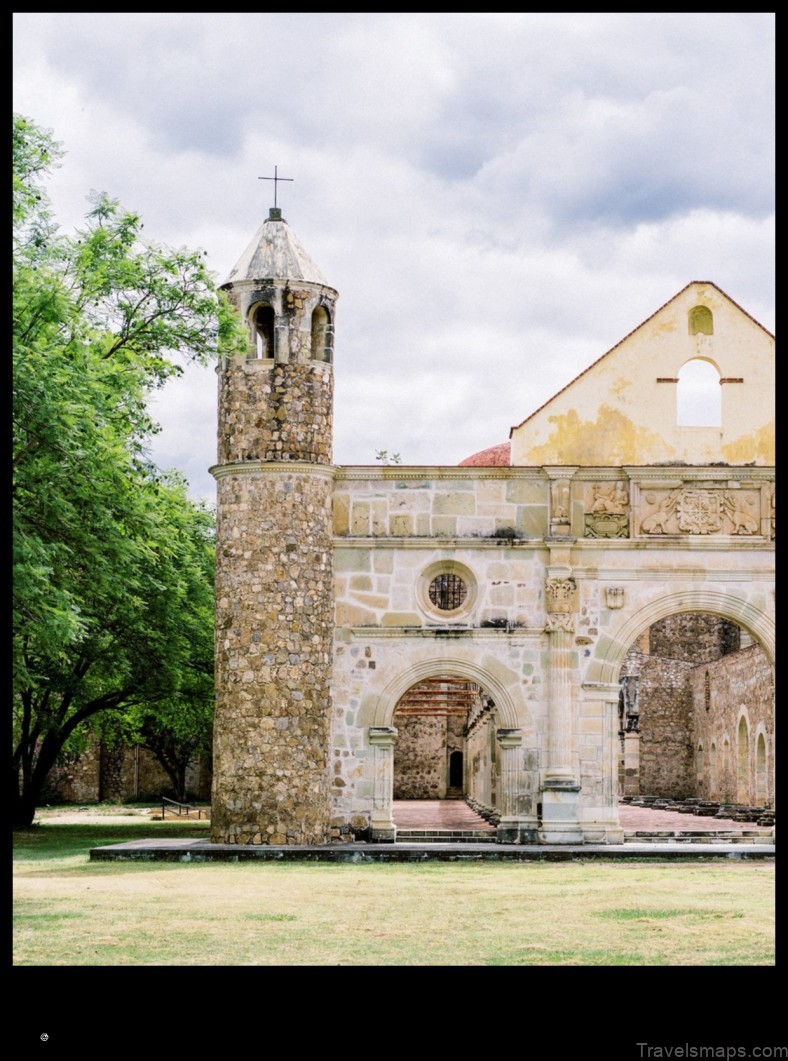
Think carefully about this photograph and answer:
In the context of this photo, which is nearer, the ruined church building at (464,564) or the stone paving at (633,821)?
the ruined church building at (464,564)

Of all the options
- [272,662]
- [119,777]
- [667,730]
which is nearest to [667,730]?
[667,730]

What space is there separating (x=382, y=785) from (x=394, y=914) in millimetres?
8362

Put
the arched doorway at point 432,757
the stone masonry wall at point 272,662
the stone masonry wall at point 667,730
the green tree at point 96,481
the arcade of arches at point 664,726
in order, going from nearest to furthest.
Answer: the green tree at point 96,481 → the stone masonry wall at point 272,662 → the arcade of arches at point 664,726 → the stone masonry wall at point 667,730 → the arched doorway at point 432,757

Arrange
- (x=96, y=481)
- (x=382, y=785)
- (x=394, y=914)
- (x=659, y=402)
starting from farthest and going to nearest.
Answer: (x=659, y=402), (x=382, y=785), (x=96, y=481), (x=394, y=914)

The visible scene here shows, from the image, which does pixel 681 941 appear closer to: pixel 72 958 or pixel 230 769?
pixel 72 958

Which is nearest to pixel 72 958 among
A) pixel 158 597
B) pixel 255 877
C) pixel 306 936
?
pixel 306 936

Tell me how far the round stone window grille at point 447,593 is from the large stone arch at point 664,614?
219 centimetres

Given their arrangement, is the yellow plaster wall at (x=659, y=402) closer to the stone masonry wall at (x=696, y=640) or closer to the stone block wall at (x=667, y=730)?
the stone block wall at (x=667, y=730)

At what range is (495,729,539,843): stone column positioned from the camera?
23.4 m

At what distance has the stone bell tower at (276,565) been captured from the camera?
22.8 metres

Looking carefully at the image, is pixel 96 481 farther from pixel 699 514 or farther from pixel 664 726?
Result: pixel 664 726

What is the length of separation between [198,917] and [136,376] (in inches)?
372

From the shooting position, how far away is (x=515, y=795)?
77.2ft

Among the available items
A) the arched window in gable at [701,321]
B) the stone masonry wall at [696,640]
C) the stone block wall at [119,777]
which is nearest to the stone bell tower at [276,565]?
the arched window in gable at [701,321]
